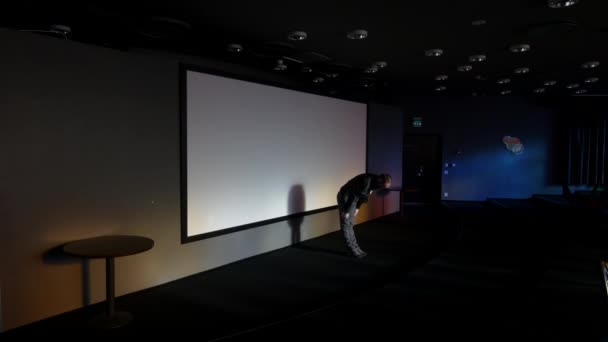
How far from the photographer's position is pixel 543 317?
3.41m

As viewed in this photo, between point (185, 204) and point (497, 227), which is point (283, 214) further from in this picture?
point (497, 227)

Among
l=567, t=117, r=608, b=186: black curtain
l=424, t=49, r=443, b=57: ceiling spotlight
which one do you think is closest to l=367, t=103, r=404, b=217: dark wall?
l=424, t=49, r=443, b=57: ceiling spotlight

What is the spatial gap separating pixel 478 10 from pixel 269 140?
9.40ft

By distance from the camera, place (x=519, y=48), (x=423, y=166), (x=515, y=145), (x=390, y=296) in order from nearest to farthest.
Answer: (x=390, y=296)
(x=519, y=48)
(x=515, y=145)
(x=423, y=166)

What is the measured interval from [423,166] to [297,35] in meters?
7.07

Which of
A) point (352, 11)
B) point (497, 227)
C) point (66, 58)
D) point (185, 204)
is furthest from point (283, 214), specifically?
point (497, 227)

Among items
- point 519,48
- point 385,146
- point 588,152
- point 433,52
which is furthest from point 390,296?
point 588,152

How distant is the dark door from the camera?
35.1 feet

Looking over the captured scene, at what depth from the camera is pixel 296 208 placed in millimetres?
5855

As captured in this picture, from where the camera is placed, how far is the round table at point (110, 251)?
293cm

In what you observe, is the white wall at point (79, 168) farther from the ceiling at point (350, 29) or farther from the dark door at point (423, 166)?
the dark door at point (423, 166)

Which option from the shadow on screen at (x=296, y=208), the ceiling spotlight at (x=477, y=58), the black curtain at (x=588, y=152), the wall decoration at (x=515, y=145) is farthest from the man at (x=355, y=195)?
the black curtain at (x=588, y=152)

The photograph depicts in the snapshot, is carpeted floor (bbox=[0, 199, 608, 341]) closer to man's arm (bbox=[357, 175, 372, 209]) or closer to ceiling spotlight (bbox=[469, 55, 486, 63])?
man's arm (bbox=[357, 175, 372, 209])

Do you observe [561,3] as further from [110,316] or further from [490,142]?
[490,142]
